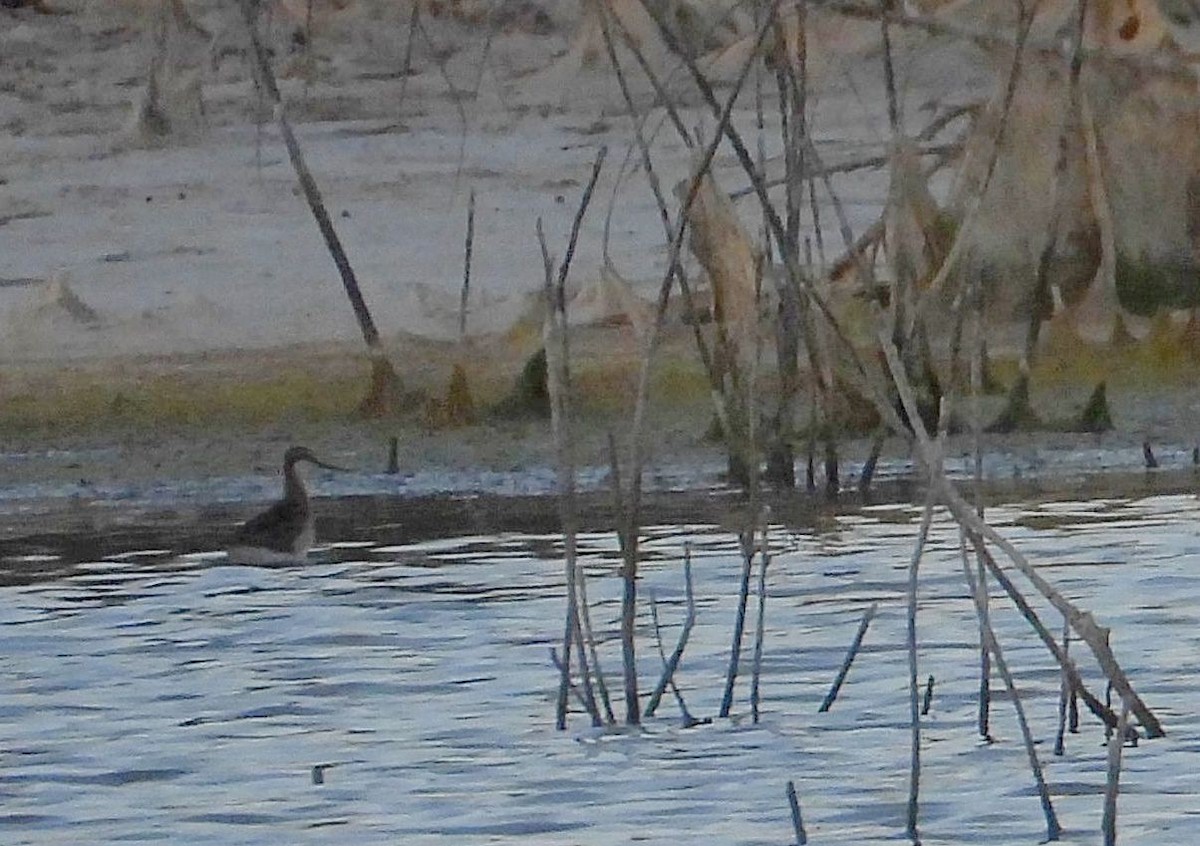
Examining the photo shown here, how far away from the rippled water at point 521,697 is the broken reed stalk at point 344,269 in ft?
6.66

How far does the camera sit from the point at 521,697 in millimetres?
6617

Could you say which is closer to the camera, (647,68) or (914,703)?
(914,703)

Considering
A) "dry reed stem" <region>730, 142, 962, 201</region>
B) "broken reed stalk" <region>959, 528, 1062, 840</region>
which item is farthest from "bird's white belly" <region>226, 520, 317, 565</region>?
"broken reed stalk" <region>959, 528, 1062, 840</region>

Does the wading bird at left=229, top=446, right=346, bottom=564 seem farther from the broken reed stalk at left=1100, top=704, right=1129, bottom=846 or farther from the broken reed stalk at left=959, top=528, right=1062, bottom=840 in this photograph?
the broken reed stalk at left=1100, top=704, right=1129, bottom=846

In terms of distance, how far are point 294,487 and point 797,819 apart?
14.8 ft

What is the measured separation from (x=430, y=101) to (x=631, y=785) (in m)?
6.68

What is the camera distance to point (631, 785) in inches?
223

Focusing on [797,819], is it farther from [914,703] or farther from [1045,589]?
[1045,589]

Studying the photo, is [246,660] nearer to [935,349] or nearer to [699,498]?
[699,498]

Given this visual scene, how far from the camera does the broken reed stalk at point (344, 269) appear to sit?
11.3 meters

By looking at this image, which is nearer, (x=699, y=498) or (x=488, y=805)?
(x=488, y=805)

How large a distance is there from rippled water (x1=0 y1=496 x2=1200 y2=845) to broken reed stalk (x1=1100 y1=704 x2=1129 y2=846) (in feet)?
0.62

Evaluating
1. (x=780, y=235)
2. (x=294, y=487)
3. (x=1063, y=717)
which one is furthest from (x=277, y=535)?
(x=780, y=235)

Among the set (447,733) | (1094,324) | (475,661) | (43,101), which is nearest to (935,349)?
(1094,324)
